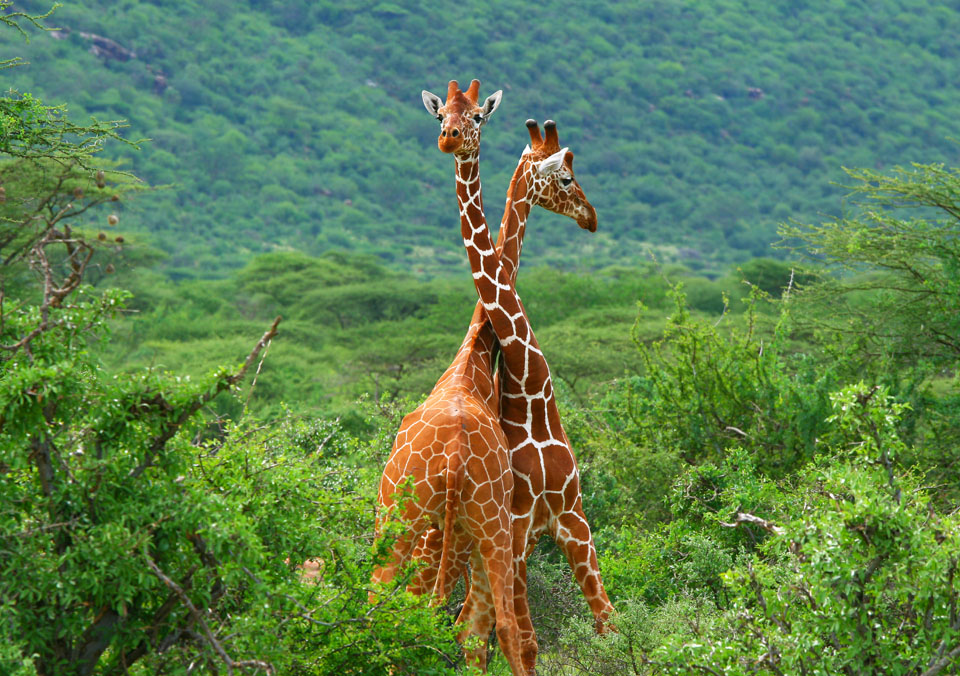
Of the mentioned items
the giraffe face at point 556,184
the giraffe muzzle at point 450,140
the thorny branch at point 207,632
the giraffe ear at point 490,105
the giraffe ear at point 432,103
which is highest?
the giraffe ear at point 490,105

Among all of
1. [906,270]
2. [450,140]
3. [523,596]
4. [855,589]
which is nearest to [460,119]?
[450,140]

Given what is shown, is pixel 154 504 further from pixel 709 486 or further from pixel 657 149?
pixel 657 149

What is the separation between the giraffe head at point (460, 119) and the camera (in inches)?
260

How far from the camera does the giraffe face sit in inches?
287

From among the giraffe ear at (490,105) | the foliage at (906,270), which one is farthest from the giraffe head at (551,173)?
the foliage at (906,270)

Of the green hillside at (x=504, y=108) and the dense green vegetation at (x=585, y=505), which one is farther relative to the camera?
the green hillside at (x=504, y=108)

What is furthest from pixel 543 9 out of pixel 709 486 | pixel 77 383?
pixel 77 383

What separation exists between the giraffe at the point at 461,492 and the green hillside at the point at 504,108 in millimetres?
49050

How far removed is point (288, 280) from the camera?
39.8 m

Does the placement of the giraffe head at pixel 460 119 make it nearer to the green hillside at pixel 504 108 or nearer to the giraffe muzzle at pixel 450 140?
the giraffe muzzle at pixel 450 140

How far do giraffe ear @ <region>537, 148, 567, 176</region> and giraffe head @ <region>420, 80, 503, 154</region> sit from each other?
527 millimetres

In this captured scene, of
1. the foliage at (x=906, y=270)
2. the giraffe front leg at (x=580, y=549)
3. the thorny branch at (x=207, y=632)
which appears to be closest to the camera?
the thorny branch at (x=207, y=632)

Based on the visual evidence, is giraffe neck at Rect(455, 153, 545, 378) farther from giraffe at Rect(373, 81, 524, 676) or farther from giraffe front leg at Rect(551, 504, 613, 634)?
giraffe front leg at Rect(551, 504, 613, 634)

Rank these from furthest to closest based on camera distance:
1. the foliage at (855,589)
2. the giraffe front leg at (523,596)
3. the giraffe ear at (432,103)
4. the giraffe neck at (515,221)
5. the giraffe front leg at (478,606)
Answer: the giraffe neck at (515,221), the giraffe ear at (432,103), the giraffe front leg at (523,596), the giraffe front leg at (478,606), the foliage at (855,589)
